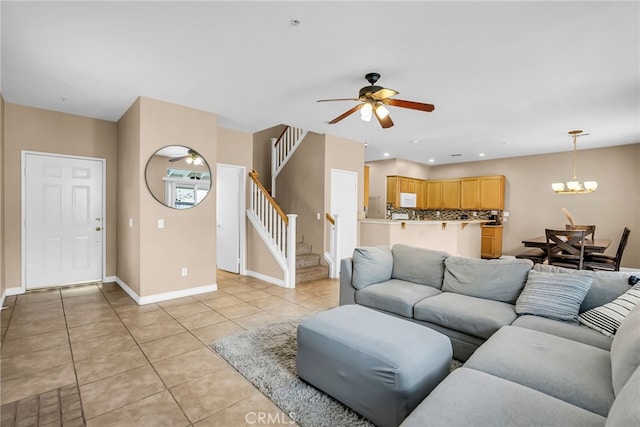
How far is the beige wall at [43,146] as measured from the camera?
4.27m

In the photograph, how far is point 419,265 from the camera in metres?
3.43

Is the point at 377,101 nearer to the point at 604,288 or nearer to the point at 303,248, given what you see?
the point at 604,288

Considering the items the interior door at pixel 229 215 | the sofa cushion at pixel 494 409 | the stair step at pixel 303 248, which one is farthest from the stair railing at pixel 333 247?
the sofa cushion at pixel 494 409

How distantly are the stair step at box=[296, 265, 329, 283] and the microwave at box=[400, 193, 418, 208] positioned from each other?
3.89m

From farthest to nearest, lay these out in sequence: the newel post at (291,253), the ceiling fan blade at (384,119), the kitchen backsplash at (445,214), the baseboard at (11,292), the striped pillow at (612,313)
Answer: the kitchen backsplash at (445,214) → the newel post at (291,253) → the baseboard at (11,292) → the ceiling fan blade at (384,119) → the striped pillow at (612,313)

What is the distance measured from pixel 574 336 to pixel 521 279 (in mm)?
727

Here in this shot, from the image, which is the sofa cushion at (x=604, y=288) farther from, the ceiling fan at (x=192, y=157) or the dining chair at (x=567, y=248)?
the ceiling fan at (x=192, y=157)

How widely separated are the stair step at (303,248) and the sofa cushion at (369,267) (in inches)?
105

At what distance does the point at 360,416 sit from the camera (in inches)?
75.1

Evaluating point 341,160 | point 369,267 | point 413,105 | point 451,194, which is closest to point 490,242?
point 451,194

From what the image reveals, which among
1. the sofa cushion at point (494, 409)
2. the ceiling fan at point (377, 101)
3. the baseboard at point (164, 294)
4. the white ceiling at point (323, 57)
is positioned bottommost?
the baseboard at point (164, 294)

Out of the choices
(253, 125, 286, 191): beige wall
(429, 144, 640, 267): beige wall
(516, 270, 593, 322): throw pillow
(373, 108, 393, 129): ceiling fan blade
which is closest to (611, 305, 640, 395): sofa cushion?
(516, 270, 593, 322): throw pillow

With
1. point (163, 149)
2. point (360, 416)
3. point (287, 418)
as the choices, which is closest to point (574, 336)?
point (360, 416)

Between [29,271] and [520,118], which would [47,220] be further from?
[520,118]
